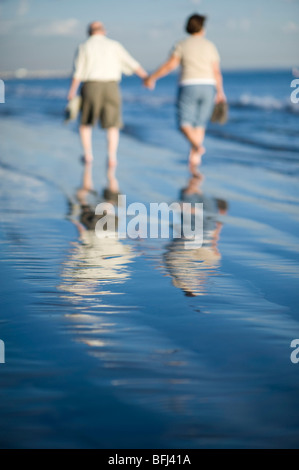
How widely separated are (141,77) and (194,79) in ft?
2.08

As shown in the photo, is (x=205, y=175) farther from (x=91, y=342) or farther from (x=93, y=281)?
(x=91, y=342)

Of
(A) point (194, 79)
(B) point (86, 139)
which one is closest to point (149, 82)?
(A) point (194, 79)

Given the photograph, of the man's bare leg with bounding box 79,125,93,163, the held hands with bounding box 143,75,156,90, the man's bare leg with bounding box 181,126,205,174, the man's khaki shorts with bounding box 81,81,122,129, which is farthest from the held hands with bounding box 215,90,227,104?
the man's bare leg with bounding box 79,125,93,163

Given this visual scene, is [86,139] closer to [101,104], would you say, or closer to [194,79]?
[101,104]

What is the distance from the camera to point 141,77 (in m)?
7.88

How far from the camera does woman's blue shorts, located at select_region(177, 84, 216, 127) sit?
307 inches

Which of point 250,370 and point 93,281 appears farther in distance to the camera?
point 93,281

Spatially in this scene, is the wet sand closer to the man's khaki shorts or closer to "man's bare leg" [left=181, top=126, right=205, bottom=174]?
"man's bare leg" [left=181, top=126, right=205, bottom=174]

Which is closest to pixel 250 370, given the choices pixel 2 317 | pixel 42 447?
pixel 42 447

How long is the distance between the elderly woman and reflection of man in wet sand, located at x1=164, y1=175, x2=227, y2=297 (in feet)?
9.53

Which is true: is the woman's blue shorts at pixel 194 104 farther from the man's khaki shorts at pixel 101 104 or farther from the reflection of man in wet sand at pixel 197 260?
the reflection of man in wet sand at pixel 197 260

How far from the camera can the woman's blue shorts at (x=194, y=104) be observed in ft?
25.6

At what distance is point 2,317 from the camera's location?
8.57 ft
